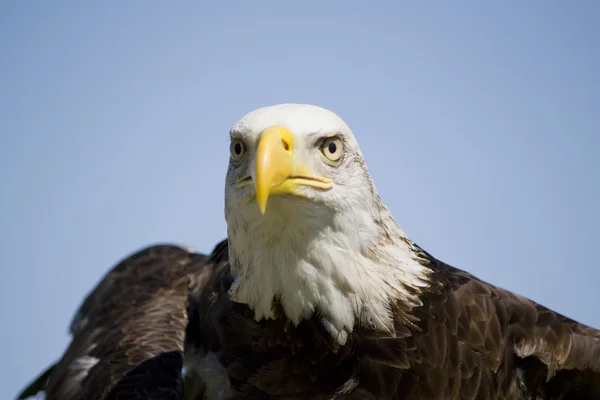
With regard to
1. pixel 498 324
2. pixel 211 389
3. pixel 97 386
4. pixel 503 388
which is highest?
pixel 498 324

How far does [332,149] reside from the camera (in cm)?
471

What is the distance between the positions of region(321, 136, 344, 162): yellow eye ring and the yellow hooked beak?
19 cm

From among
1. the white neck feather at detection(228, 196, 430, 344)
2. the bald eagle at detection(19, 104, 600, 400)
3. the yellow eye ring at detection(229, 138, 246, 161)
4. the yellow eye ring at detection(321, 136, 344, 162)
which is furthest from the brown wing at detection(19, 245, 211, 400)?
the yellow eye ring at detection(321, 136, 344, 162)

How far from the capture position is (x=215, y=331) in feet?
18.3

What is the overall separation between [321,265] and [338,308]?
0.34m

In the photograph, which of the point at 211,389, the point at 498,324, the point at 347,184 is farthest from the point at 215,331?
the point at 498,324

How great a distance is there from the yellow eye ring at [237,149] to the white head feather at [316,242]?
0.17ft

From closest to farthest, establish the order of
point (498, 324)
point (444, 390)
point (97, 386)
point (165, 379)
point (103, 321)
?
point (444, 390) → point (498, 324) → point (165, 379) → point (97, 386) → point (103, 321)

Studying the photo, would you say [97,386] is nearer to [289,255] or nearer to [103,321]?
[103,321]

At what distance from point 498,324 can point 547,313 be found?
0.61m

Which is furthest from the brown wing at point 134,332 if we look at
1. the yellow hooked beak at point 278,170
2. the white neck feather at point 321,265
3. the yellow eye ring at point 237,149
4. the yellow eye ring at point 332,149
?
the yellow hooked beak at point 278,170

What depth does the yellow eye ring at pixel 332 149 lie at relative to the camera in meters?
4.67

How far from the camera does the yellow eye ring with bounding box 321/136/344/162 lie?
184 inches

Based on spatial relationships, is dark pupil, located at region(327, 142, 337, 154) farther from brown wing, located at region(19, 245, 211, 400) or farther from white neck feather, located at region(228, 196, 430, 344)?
brown wing, located at region(19, 245, 211, 400)
